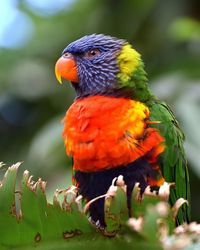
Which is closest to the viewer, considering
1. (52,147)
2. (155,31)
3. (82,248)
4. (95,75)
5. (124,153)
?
(82,248)

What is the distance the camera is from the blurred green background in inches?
155

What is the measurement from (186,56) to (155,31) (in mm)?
812

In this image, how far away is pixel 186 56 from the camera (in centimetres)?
432

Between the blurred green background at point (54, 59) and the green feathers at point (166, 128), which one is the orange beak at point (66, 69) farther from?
the blurred green background at point (54, 59)

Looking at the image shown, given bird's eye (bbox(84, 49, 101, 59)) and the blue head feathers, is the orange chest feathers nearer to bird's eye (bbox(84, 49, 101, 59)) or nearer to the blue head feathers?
the blue head feathers

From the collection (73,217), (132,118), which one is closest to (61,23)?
(132,118)

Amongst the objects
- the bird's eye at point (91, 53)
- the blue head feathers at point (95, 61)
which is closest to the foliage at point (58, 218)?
the blue head feathers at point (95, 61)

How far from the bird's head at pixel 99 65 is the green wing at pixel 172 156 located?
0.21 meters

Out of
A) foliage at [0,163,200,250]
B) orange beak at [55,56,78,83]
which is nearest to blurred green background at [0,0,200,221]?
orange beak at [55,56,78,83]

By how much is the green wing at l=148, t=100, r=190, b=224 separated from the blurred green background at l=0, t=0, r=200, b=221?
3.62 ft

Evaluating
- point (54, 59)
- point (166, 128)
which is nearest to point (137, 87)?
point (166, 128)

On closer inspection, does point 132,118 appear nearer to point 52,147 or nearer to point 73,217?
point 73,217

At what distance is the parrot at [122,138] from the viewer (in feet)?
7.21

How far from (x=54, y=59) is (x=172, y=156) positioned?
320cm
